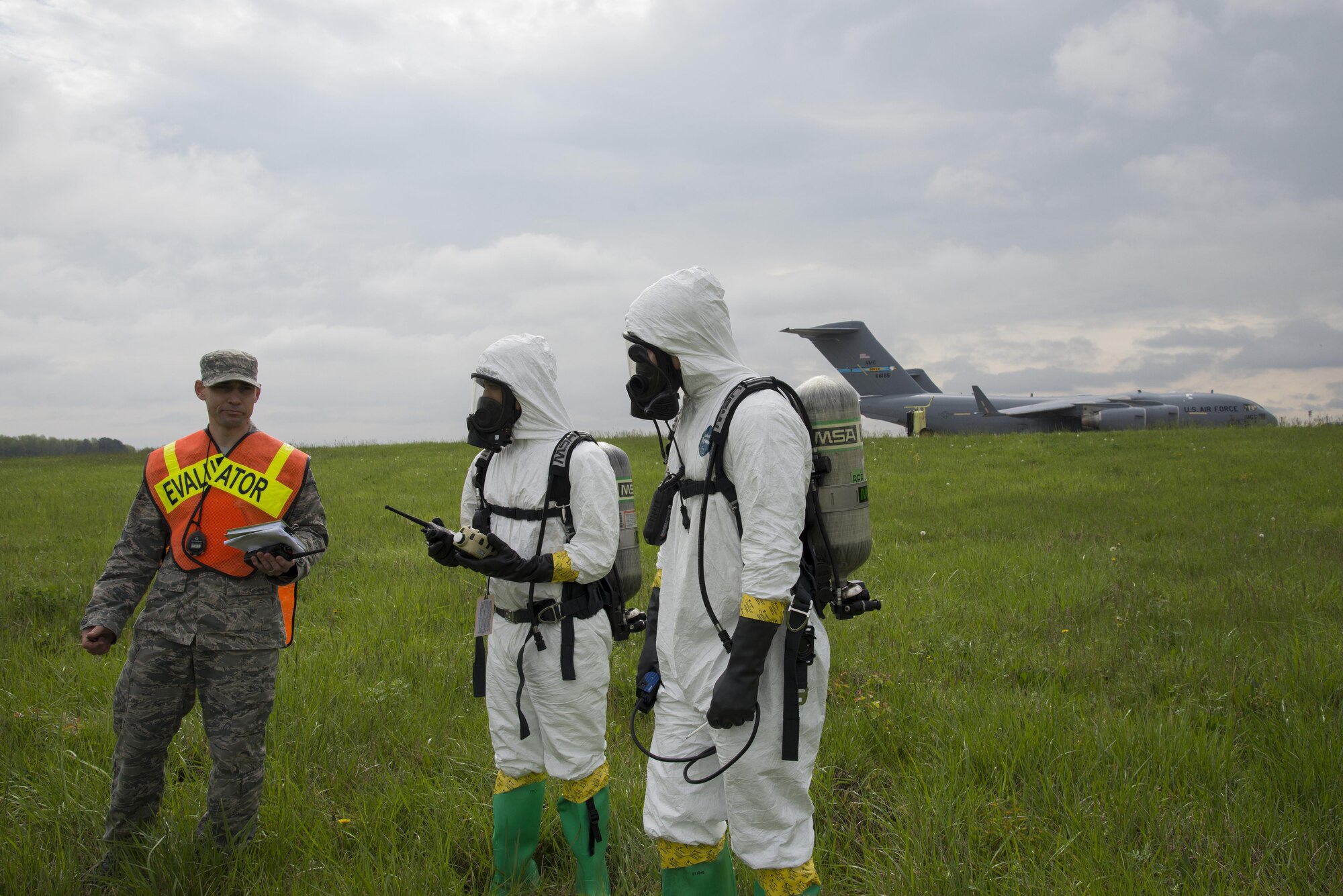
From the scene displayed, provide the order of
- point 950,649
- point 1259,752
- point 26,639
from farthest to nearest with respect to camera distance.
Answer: point 26,639 < point 950,649 < point 1259,752

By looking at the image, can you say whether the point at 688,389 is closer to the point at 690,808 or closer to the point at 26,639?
the point at 690,808

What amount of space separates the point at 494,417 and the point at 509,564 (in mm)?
872

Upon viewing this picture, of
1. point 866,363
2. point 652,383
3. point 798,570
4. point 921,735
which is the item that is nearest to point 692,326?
point 652,383

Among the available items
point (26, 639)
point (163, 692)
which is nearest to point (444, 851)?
point (163, 692)

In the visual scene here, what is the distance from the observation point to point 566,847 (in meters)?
4.27

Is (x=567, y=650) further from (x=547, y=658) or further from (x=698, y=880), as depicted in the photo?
(x=698, y=880)

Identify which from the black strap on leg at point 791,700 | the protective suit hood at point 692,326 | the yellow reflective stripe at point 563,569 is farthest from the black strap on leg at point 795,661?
the yellow reflective stripe at point 563,569

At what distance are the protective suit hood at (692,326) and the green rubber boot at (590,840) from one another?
6.57ft

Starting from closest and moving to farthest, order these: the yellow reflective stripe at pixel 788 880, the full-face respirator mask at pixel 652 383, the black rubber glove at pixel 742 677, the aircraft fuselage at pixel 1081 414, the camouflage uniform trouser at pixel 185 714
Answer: the black rubber glove at pixel 742 677, the yellow reflective stripe at pixel 788 880, the full-face respirator mask at pixel 652 383, the camouflage uniform trouser at pixel 185 714, the aircraft fuselage at pixel 1081 414

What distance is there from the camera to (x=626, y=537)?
4332 mm

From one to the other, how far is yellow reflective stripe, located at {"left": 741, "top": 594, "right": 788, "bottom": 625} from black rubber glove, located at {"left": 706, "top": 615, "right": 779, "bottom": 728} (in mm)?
11

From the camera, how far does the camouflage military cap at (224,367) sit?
151 inches

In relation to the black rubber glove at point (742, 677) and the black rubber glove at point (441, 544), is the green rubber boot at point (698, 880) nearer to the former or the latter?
the black rubber glove at point (742, 677)

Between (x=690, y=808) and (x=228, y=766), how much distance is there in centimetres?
223
